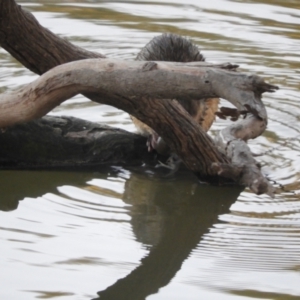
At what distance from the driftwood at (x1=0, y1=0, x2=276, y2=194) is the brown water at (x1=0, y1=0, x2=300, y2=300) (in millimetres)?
405

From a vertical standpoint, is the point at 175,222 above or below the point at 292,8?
below

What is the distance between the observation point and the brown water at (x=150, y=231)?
4.34m

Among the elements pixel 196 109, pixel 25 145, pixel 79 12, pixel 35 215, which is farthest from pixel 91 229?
pixel 79 12

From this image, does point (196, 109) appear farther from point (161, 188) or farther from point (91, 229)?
point (91, 229)

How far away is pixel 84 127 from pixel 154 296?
2.45m

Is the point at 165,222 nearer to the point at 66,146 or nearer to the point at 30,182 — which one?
the point at 30,182

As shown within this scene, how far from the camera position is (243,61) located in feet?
30.0

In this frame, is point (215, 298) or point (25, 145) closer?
point (215, 298)

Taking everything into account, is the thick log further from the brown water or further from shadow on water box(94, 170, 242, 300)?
the brown water

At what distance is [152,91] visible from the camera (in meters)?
4.45

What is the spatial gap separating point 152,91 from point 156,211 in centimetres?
129

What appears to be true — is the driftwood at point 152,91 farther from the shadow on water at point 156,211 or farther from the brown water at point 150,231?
the brown water at point 150,231

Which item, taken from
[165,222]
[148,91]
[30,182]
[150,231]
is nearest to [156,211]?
[165,222]

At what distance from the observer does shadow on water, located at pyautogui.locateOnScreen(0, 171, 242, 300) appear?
443 cm
